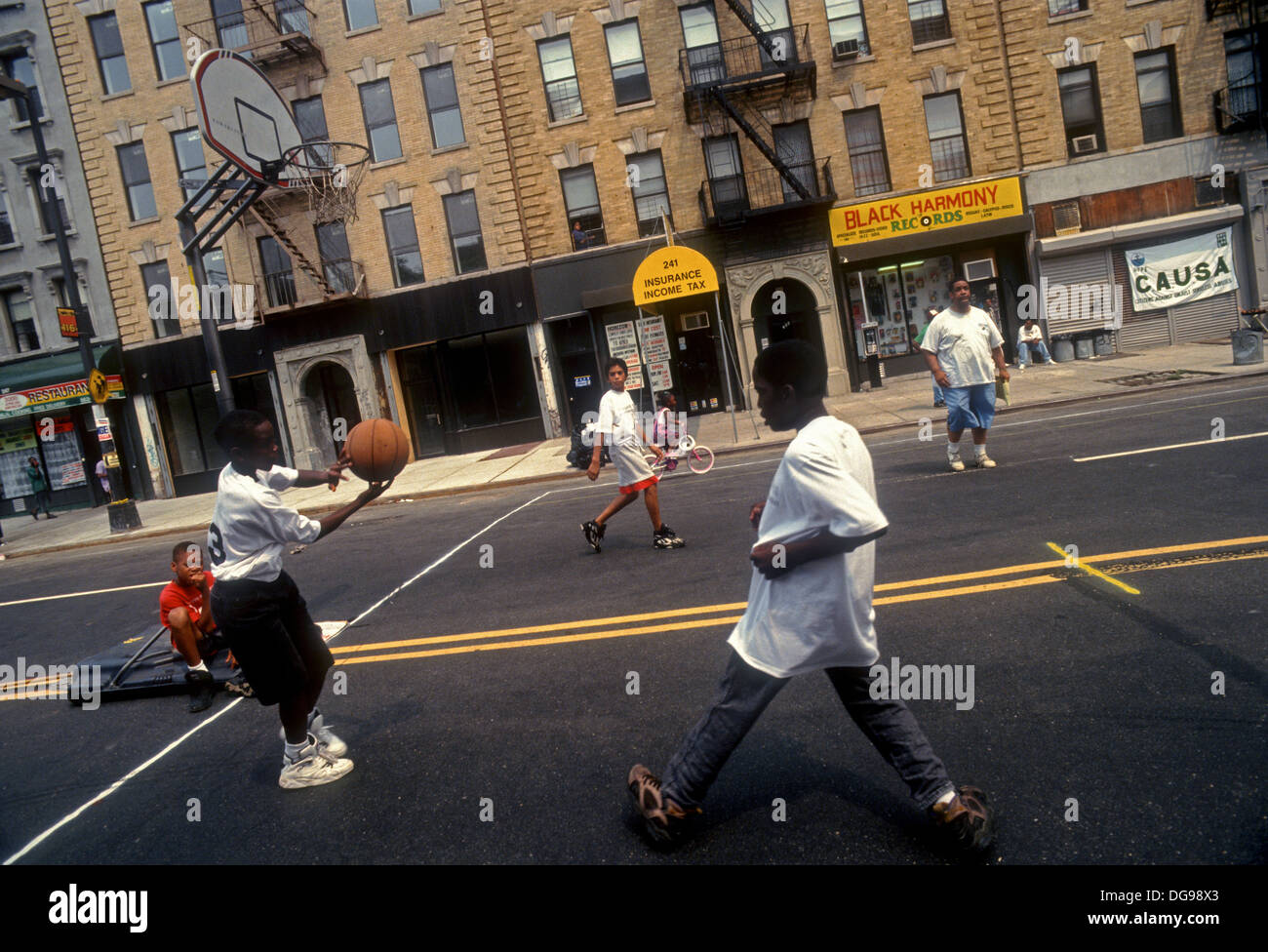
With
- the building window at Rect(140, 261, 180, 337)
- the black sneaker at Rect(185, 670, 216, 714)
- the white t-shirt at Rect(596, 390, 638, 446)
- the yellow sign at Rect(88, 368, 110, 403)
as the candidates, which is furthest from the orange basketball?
the building window at Rect(140, 261, 180, 337)

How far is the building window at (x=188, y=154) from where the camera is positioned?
2350 centimetres

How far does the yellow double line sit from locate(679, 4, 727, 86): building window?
19278mm

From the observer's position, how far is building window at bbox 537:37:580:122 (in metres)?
A: 22.2

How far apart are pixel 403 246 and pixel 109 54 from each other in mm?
10378

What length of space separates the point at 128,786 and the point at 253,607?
5.09ft

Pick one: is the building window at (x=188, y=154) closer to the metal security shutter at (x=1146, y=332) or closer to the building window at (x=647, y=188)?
the building window at (x=647, y=188)

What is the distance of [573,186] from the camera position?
22.5m

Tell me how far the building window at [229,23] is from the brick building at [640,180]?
6 centimetres

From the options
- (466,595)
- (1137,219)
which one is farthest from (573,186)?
(466,595)

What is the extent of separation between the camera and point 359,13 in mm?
22594

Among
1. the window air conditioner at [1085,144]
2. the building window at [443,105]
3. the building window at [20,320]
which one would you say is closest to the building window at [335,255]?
the building window at [443,105]

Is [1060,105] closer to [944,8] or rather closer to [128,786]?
[944,8]

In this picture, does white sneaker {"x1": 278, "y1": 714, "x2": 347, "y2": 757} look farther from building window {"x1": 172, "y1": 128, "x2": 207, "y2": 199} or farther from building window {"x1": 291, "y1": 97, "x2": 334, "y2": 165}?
building window {"x1": 172, "y1": 128, "x2": 207, "y2": 199}

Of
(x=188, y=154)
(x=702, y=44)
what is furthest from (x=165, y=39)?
(x=702, y=44)
